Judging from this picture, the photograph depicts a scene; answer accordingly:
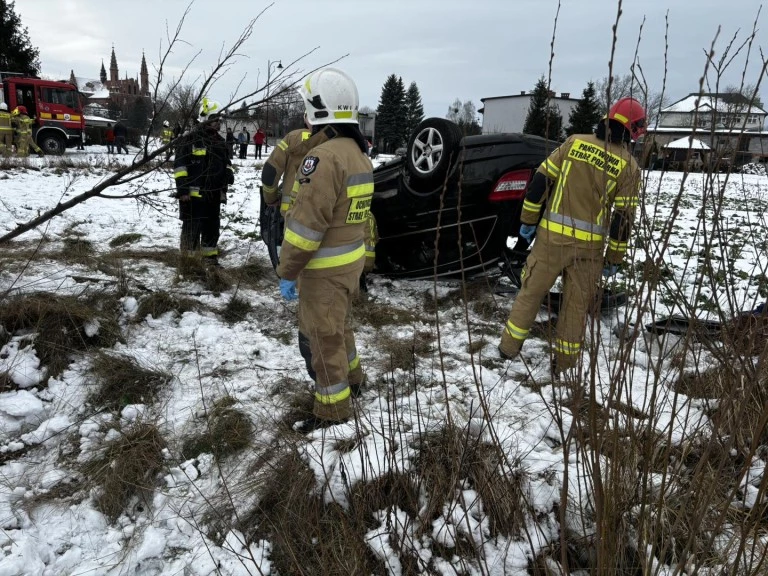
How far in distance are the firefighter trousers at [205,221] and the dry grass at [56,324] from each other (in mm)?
2040

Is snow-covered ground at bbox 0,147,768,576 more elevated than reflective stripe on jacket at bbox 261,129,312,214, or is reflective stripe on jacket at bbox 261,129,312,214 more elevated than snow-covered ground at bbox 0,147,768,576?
reflective stripe on jacket at bbox 261,129,312,214

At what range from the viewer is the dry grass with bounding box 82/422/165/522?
2.23 m

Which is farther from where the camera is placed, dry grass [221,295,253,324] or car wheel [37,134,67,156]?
car wheel [37,134,67,156]

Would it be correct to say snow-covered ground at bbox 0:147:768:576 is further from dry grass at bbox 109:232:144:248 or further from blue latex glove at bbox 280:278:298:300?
dry grass at bbox 109:232:144:248

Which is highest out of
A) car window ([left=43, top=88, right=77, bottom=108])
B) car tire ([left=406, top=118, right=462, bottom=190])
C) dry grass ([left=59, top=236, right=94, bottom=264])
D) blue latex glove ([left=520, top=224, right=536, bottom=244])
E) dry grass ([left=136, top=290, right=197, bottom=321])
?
car window ([left=43, top=88, right=77, bottom=108])

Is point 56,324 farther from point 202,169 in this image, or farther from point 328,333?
point 202,169

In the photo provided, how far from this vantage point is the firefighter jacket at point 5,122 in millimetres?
15305

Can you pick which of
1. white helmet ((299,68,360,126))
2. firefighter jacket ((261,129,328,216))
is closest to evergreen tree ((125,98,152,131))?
white helmet ((299,68,360,126))

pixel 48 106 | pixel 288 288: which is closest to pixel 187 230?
pixel 288 288

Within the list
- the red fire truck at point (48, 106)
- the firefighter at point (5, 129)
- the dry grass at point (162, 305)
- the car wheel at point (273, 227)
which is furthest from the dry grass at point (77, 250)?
the red fire truck at point (48, 106)

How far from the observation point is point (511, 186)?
13.5 feet

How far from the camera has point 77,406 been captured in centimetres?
294

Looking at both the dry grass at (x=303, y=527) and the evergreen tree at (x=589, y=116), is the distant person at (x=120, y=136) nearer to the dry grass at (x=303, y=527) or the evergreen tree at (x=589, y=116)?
the evergreen tree at (x=589, y=116)

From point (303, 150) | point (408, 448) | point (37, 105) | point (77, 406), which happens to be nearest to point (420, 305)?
point (303, 150)
